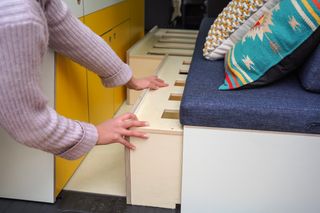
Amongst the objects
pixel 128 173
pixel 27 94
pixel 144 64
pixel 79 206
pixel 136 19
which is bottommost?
pixel 79 206

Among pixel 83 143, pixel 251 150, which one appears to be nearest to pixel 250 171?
pixel 251 150

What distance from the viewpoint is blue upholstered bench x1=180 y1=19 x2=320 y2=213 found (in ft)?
2.98

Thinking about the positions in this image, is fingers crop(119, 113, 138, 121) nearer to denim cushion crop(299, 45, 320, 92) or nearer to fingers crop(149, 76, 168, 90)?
fingers crop(149, 76, 168, 90)

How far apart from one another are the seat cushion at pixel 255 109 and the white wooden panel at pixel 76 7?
18.6 inches

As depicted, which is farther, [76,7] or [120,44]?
[120,44]

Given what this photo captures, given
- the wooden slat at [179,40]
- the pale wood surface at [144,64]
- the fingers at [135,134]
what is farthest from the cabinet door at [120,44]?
the fingers at [135,134]

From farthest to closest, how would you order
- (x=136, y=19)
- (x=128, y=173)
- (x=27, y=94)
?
(x=136, y=19)
(x=128, y=173)
(x=27, y=94)

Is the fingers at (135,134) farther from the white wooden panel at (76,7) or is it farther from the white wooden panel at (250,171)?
the white wooden panel at (76,7)

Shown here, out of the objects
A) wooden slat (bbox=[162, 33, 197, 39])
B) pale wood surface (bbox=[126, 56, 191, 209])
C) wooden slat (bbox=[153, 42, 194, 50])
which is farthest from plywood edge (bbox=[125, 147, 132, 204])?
wooden slat (bbox=[162, 33, 197, 39])

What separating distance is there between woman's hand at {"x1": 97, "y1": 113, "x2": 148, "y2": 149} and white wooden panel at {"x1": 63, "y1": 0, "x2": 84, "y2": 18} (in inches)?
16.8

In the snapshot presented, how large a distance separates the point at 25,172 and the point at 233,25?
2.88 feet

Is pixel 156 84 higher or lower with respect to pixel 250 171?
higher

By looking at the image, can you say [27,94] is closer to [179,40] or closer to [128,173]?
[128,173]

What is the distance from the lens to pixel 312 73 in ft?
3.18
